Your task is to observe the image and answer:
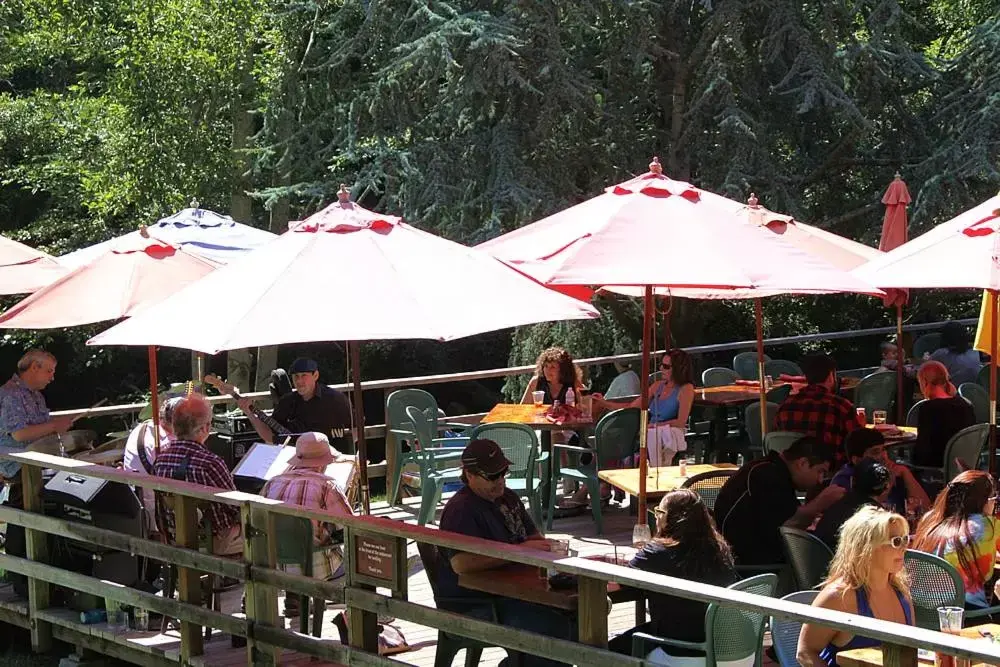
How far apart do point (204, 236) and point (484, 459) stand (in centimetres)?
478

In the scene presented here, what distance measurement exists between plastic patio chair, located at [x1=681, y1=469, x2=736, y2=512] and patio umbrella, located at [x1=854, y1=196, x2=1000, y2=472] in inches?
50.7

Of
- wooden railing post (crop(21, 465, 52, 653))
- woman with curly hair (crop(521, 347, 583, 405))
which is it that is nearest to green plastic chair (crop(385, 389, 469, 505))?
woman with curly hair (crop(521, 347, 583, 405))

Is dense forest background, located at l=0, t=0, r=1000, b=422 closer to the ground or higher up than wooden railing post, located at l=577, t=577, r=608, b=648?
higher up

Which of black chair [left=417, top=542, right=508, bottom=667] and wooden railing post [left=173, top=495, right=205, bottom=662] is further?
wooden railing post [left=173, top=495, right=205, bottom=662]

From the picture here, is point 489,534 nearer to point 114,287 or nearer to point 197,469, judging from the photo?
point 197,469

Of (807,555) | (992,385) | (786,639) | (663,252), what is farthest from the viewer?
(992,385)

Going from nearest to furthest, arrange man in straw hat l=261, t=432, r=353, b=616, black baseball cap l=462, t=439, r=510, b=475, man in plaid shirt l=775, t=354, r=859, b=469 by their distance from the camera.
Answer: black baseball cap l=462, t=439, r=510, b=475, man in straw hat l=261, t=432, r=353, b=616, man in plaid shirt l=775, t=354, r=859, b=469

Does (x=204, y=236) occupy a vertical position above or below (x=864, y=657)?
above

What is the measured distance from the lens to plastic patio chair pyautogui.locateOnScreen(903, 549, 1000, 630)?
16.5 ft

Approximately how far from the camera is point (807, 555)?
557 cm

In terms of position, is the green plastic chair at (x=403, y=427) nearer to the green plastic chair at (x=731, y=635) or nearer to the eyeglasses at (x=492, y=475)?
the eyeglasses at (x=492, y=475)

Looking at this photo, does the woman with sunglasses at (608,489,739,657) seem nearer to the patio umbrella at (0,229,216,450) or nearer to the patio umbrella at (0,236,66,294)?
the patio umbrella at (0,229,216,450)

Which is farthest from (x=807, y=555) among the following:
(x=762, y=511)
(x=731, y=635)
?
(x=731, y=635)

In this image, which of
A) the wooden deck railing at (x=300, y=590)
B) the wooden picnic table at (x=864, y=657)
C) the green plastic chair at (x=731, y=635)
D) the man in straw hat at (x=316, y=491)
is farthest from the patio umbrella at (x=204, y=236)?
the wooden picnic table at (x=864, y=657)
